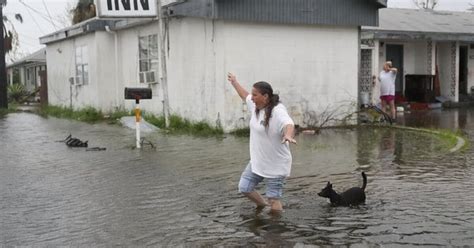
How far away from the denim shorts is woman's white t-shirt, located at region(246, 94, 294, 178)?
84mm

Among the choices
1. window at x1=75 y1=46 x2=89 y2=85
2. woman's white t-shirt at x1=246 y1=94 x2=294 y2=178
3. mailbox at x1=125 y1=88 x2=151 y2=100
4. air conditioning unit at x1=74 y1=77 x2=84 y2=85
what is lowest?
woman's white t-shirt at x1=246 y1=94 x2=294 y2=178

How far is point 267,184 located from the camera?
22.5ft

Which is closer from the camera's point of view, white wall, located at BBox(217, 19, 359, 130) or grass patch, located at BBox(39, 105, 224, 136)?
white wall, located at BBox(217, 19, 359, 130)

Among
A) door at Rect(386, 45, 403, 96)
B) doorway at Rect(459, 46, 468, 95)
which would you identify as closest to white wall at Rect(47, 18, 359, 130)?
door at Rect(386, 45, 403, 96)

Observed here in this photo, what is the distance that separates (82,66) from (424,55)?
1258 cm

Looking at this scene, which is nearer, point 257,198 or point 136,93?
point 257,198

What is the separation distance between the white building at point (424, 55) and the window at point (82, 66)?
948 cm

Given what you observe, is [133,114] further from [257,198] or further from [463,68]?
[463,68]

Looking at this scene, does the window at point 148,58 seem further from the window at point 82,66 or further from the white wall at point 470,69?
the white wall at point 470,69

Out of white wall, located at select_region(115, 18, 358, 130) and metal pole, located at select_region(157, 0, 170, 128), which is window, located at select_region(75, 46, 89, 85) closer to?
white wall, located at select_region(115, 18, 358, 130)

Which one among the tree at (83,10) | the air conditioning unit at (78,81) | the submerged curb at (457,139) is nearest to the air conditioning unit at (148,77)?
the air conditioning unit at (78,81)

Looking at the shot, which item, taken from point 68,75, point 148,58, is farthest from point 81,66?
point 148,58

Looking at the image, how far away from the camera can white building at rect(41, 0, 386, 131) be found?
14359mm

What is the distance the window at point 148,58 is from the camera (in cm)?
1727
